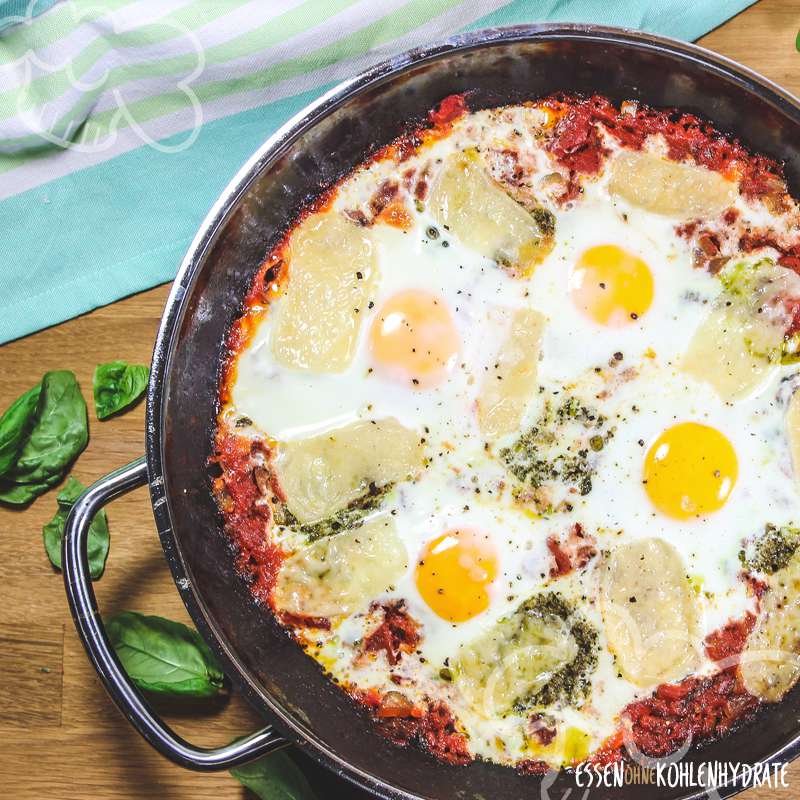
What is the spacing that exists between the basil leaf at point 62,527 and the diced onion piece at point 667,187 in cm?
228

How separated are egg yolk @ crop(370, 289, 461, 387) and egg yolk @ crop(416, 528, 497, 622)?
591 millimetres

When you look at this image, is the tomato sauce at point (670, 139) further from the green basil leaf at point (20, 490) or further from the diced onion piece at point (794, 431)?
the green basil leaf at point (20, 490)

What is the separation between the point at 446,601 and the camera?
3242 mm

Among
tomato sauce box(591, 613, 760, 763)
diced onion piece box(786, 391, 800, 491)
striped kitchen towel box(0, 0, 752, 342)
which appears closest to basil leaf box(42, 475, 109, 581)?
striped kitchen towel box(0, 0, 752, 342)

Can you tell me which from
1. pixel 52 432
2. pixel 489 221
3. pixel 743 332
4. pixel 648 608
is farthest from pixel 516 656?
pixel 52 432

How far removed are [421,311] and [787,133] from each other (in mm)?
1457

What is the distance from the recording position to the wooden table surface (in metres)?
3.40

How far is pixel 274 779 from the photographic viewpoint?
3156 millimetres

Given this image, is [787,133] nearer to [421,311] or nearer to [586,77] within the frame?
[586,77]

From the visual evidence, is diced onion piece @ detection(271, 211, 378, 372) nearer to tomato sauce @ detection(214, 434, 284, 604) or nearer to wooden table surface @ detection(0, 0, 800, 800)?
tomato sauce @ detection(214, 434, 284, 604)

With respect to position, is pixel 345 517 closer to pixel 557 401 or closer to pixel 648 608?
pixel 557 401

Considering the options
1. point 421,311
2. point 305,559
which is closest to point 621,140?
point 421,311

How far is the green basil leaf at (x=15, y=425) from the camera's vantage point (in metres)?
3.29

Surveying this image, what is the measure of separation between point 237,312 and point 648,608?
1858 millimetres
